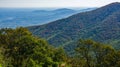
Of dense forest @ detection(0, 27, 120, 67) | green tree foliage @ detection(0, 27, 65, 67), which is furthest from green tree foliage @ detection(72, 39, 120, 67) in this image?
green tree foliage @ detection(0, 27, 65, 67)

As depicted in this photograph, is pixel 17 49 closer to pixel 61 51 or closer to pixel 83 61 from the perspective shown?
pixel 61 51

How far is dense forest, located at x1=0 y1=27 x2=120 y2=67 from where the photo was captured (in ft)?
247

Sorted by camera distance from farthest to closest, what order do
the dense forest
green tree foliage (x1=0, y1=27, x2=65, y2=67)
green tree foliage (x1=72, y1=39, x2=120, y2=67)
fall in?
green tree foliage (x1=72, y1=39, x2=120, y2=67)
the dense forest
green tree foliage (x1=0, y1=27, x2=65, y2=67)

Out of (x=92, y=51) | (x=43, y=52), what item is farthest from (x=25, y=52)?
(x=92, y=51)

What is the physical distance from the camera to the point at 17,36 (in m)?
94.6

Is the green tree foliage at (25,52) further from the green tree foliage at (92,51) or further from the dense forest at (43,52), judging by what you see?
the green tree foliage at (92,51)

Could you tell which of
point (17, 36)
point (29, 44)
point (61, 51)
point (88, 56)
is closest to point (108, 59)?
point (88, 56)

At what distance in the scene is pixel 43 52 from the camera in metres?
77.4

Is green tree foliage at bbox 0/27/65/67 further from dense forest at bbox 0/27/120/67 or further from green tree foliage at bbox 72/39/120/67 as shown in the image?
green tree foliage at bbox 72/39/120/67

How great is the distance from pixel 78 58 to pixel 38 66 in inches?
1476

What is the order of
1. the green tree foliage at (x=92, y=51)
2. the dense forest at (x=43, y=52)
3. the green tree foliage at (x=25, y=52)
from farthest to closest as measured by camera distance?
the green tree foliage at (x=92, y=51)
the dense forest at (x=43, y=52)
the green tree foliage at (x=25, y=52)

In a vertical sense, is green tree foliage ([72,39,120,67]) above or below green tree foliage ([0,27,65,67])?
below

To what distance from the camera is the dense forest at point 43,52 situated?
247ft

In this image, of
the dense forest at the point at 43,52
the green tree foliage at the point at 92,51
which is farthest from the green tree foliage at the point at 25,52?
the green tree foliage at the point at 92,51
